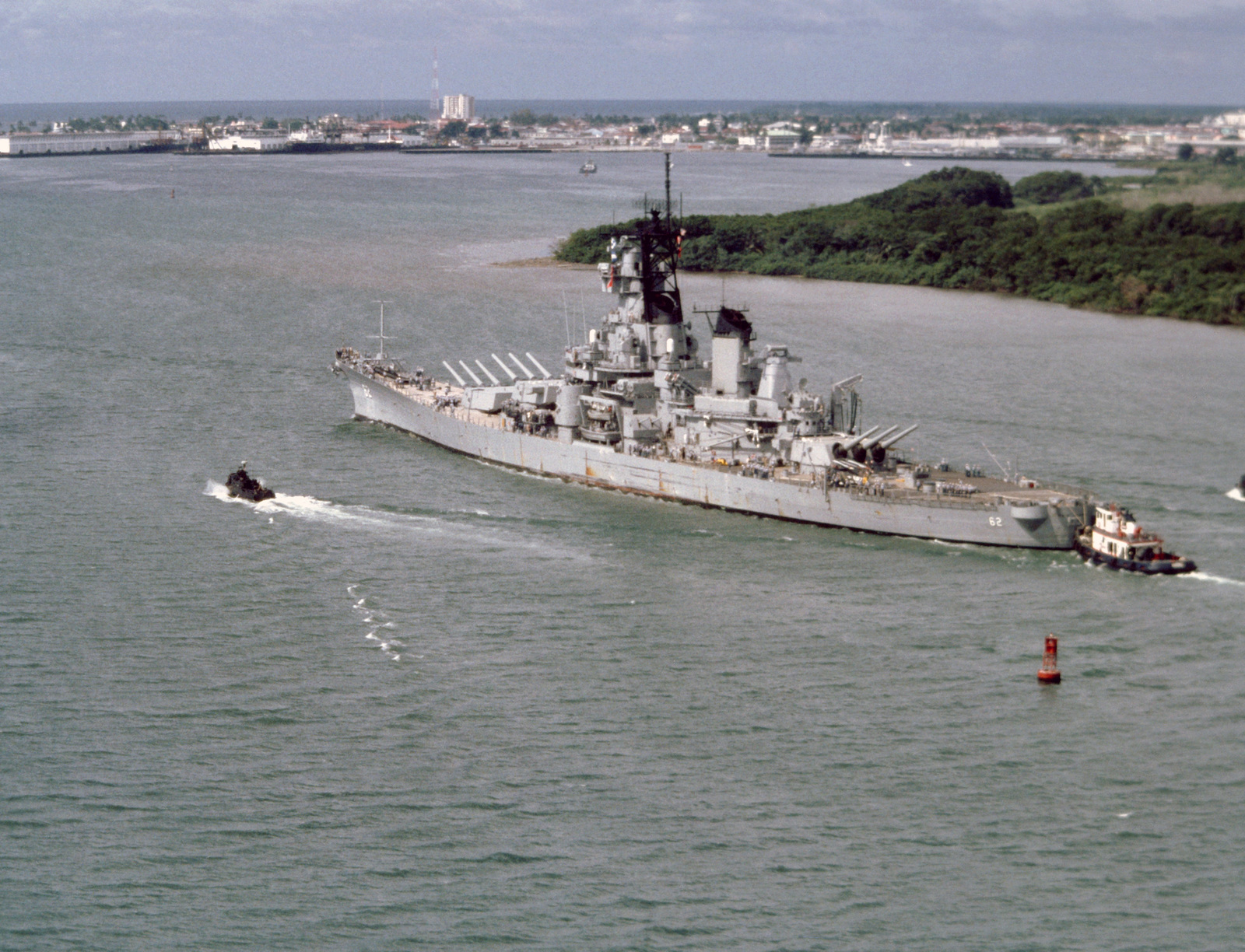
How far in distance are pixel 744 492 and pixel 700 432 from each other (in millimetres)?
3932

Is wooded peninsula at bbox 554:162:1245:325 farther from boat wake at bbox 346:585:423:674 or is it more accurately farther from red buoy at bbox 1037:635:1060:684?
boat wake at bbox 346:585:423:674

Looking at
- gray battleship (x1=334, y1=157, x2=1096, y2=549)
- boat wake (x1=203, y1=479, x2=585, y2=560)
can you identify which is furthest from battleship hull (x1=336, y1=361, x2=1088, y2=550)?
boat wake (x1=203, y1=479, x2=585, y2=560)

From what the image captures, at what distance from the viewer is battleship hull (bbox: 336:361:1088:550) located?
137ft

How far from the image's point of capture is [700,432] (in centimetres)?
4941

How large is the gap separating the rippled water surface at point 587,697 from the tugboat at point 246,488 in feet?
1.74

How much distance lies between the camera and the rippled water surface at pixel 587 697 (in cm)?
2414

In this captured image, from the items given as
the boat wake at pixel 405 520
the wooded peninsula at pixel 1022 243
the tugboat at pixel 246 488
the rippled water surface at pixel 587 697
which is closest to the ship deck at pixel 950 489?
the rippled water surface at pixel 587 697

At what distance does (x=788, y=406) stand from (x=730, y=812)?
2344cm

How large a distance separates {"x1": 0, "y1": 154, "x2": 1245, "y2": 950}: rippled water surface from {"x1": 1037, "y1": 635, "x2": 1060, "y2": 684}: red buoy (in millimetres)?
310

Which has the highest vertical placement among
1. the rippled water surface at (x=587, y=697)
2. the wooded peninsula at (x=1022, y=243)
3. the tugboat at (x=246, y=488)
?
the wooded peninsula at (x=1022, y=243)

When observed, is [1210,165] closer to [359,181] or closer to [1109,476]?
[1109,476]

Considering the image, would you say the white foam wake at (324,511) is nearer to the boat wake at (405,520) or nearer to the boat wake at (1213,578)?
the boat wake at (405,520)

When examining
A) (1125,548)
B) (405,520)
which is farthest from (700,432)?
(1125,548)

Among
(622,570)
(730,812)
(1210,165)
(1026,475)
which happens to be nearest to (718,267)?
(1210,165)
